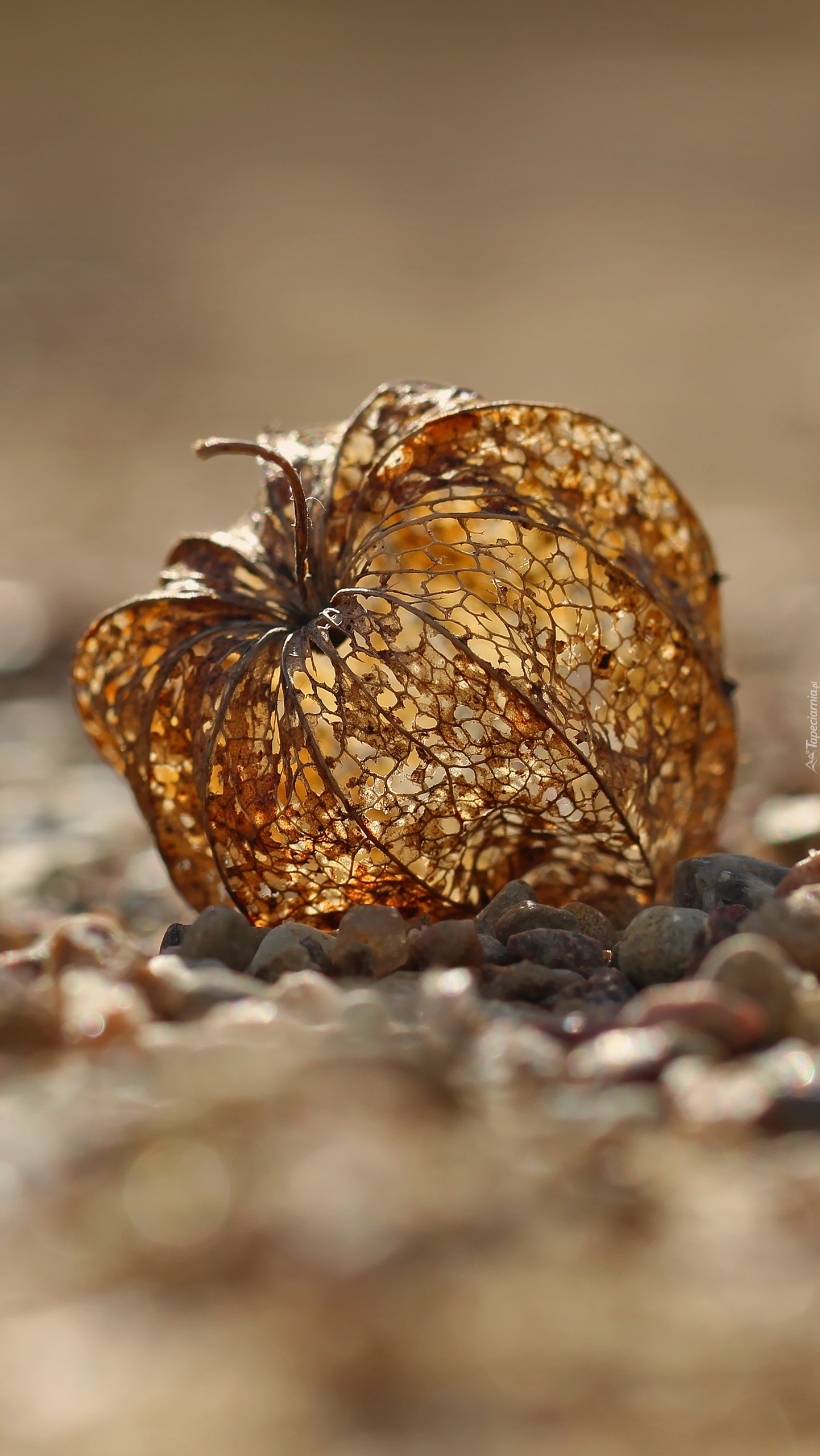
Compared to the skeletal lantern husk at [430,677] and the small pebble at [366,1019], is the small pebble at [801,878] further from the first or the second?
the small pebble at [366,1019]

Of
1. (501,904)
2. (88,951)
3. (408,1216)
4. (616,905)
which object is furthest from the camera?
(616,905)

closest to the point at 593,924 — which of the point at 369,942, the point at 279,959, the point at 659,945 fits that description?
the point at 659,945

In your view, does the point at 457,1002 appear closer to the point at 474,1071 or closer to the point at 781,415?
the point at 474,1071

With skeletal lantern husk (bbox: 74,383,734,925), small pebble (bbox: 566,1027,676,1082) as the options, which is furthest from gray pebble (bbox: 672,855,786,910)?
small pebble (bbox: 566,1027,676,1082)

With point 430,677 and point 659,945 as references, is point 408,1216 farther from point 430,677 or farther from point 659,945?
point 430,677

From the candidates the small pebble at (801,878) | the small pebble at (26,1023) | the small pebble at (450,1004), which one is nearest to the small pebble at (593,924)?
the small pebble at (801,878)

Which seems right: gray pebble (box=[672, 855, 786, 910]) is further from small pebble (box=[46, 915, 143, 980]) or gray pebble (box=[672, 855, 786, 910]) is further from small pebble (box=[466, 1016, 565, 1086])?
small pebble (box=[46, 915, 143, 980])
